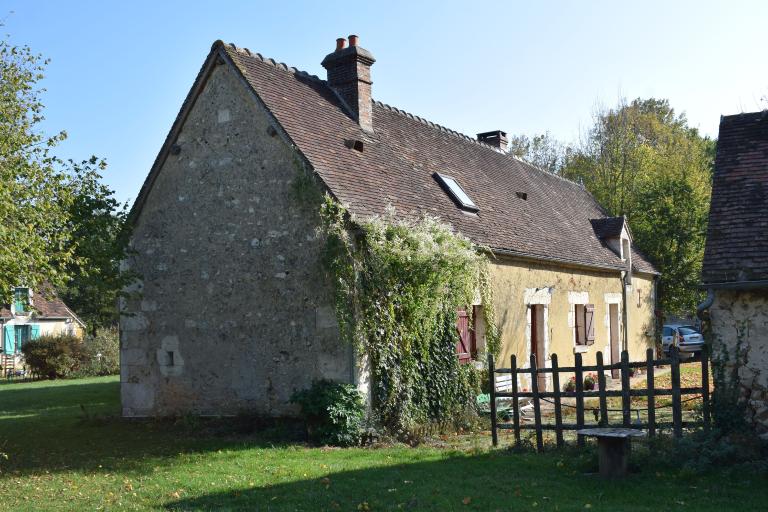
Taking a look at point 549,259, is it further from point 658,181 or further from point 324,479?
point 658,181

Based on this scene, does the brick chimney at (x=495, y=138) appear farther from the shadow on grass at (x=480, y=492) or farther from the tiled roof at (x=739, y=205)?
the shadow on grass at (x=480, y=492)

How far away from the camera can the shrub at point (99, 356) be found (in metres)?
28.5

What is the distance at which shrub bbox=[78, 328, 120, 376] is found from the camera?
28469mm

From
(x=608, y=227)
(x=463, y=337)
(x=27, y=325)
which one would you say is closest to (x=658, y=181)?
(x=608, y=227)

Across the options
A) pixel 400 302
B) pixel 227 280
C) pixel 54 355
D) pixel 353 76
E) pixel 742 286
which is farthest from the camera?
pixel 54 355

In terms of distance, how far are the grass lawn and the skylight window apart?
5.25m

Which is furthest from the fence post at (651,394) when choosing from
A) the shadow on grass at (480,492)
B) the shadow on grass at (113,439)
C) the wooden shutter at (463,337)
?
the shadow on grass at (113,439)

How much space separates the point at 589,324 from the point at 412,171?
21.2ft

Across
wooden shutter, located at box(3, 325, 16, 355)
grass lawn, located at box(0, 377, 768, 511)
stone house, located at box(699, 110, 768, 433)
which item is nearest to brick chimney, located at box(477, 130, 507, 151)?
stone house, located at box(699, 110, 768, 433)

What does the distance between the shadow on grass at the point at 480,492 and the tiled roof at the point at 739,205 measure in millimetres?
2516

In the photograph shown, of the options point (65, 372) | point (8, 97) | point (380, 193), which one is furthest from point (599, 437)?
point (65, 372)

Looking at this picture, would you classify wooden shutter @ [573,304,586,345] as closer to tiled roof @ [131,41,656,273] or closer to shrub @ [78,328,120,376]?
tiled roof @ [131,41,656,273]

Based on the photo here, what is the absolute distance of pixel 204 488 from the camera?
784cm

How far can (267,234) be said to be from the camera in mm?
11906
